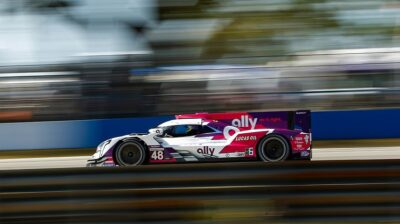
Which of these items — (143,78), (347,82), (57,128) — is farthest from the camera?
(57,128)

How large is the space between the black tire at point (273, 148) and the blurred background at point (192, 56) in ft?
3.64

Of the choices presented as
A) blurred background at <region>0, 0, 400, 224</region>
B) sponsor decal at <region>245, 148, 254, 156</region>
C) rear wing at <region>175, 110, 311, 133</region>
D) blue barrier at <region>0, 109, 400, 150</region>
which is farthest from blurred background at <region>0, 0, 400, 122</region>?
sponsor decal at <region>245, 148, 254, 156</region>

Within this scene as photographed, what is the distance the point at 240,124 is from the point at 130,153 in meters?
1.99

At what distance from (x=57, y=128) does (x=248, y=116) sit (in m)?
4.90

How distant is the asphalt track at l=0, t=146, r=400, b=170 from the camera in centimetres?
1294

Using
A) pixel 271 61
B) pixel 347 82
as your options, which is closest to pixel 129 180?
pixel 271 61

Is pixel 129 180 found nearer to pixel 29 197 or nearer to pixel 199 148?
pixel 29 197

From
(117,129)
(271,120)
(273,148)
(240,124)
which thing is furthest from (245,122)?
(117,129)

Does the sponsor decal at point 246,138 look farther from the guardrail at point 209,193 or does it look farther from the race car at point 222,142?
the guardrail at point 209,193

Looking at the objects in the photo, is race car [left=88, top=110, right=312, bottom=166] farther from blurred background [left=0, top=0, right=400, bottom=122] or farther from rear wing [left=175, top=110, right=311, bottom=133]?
blurred background [left=0, top=0, right=400, bottom=122]

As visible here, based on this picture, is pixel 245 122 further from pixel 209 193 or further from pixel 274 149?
pixel 209 193

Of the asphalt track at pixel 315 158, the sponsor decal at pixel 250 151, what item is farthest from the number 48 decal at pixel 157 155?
the asphalt track at pixel 315 158

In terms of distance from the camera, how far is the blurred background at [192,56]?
26.4 ft

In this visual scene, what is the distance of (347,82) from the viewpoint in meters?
13.6
